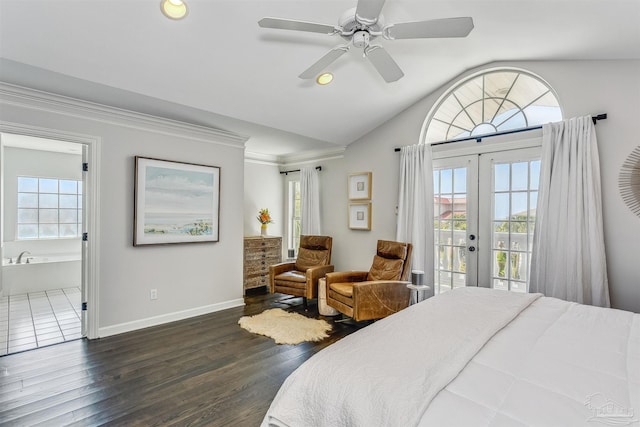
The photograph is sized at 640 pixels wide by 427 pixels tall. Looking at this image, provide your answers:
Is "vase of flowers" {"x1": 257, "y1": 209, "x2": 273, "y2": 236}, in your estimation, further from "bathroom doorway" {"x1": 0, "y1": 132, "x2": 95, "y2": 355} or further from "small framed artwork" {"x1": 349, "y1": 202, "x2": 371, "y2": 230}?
"bathroom doorway" {"x1": 0, "y1": 132, "x2": 95, "y2": 355}

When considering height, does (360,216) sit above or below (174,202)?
below

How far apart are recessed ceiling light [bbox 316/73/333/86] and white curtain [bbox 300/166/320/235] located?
2.24 meters

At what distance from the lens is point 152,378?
246 centimetres

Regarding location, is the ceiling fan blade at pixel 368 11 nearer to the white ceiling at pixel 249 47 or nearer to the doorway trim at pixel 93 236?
the white ceiling at pixel 249 47

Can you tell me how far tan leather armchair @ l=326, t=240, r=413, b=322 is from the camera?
333cm

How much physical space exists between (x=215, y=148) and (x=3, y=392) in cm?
307

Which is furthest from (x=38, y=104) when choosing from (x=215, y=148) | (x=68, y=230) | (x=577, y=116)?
(x=577, y=116)

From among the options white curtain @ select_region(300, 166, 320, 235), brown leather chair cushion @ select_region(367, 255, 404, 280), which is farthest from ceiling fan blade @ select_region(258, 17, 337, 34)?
white curtain @ select_region(300, 166, 320, 235)

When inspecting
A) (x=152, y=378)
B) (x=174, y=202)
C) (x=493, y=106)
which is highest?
(x=493, y=106)

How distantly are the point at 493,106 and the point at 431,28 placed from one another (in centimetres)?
221

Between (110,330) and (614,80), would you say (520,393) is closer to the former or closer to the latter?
(614,80)

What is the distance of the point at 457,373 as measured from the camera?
115 centimetres

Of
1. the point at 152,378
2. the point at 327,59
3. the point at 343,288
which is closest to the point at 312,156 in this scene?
the point at 343,288

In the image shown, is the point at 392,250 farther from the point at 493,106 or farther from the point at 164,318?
the point at 164,318
